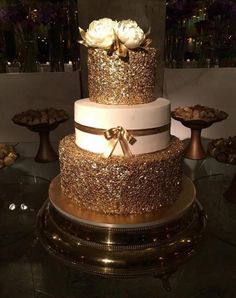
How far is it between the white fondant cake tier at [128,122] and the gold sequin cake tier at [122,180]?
0.08 ft

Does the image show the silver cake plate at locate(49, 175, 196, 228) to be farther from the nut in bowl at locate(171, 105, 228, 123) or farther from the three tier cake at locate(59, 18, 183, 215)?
the nut in bowl at locate(171, 105, 228, 123)

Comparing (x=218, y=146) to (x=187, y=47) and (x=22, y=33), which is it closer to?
(x=187, y=47)

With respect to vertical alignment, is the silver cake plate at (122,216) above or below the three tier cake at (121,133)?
below

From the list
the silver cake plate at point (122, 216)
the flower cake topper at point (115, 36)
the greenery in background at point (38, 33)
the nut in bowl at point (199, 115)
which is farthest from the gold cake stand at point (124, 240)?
the greenery in background at point (38, 33)

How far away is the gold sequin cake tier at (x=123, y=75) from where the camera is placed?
3.00 ft

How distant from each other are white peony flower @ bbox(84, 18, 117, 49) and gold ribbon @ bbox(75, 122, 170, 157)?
0.22 m

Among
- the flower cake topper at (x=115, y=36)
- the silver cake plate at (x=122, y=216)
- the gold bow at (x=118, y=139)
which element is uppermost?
the flower cake topper at (x=115, y=36)

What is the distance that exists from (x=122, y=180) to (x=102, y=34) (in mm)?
380

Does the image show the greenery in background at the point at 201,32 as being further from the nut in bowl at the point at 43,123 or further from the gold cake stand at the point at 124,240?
the gold cake stand at the point at 124,240

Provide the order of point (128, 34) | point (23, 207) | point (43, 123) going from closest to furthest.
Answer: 1. point (128, 34)
2. point (23, 207)
3. point (43, 123)

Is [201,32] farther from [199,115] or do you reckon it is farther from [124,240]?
[124,240]

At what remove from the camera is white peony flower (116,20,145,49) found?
0.86 metres

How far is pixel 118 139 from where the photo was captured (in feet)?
2.95

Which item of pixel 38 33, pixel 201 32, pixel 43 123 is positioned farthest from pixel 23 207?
pixel 201 32
